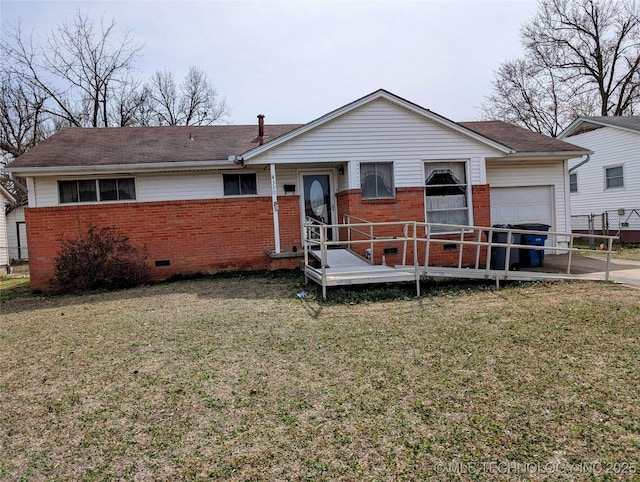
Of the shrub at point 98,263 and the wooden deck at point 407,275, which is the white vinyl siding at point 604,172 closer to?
the wooden deck at point 407,275

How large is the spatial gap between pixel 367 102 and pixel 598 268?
7.03 metres

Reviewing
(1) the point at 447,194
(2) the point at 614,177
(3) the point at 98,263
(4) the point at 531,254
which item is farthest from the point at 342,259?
(2) the point at 614,177

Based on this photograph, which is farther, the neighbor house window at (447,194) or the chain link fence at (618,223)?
the chain link fence at (618,223)

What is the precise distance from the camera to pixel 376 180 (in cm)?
1177

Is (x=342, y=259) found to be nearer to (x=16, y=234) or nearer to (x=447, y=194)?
(x=447, y=194)

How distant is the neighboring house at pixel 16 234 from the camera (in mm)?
26139

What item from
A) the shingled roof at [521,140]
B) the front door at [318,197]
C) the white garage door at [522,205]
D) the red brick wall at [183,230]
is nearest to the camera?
the red brick wall at [183,230]

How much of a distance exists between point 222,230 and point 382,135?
502cm

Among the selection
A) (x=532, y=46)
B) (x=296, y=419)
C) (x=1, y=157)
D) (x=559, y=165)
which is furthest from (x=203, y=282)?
(x=532, y=46)

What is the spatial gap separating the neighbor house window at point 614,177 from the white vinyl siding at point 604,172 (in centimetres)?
12

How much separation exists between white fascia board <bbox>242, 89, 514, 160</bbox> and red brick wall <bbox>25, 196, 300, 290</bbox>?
184cm

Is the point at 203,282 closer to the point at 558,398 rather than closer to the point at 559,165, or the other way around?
the point at 558,398

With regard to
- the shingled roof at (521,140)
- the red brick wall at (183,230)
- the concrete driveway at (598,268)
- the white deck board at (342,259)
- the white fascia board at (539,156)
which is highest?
the shingled roof at (521,140)

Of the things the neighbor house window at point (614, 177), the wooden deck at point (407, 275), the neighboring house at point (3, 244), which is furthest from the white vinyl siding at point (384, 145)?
the neighboring house at point (3, 244)
